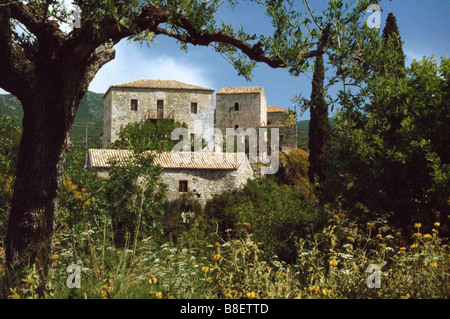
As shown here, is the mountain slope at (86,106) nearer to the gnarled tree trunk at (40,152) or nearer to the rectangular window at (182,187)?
the rectangular window at (182,187)

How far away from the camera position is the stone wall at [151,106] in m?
33.1

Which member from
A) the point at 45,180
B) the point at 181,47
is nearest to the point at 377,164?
the point at 181,47

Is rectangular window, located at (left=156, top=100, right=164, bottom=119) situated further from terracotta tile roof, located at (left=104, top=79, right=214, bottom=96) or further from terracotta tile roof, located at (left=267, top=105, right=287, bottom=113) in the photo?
terracotta tile roof, located at (left=267, top=105, right=287, bottom=113)

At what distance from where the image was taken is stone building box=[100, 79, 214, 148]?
33219 mm

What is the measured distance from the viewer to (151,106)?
110 feet

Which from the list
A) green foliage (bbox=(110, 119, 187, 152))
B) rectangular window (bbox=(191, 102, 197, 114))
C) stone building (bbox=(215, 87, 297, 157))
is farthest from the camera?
stone building (bbox=(215, 87, 297, 157))

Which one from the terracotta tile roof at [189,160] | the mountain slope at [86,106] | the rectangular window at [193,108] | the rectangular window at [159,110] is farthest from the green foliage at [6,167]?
the mountain slope at [86,106]

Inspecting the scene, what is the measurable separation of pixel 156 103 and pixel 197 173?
12485 millimetres

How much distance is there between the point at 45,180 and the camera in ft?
13.7

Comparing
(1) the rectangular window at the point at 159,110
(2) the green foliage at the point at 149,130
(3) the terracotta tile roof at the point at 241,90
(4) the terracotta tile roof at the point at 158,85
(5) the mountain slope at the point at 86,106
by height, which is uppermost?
(5) the mountain slope at the point at 86,106

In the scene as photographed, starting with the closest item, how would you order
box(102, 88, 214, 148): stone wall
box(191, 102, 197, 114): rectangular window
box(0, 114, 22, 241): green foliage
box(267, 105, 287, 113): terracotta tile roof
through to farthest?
box(0, 114, 22, 241): green foliage, box(102, 88, 214, 148): stone wall, box(191, 102, 197, 114): rectangular window, box(267, 105, 287, 113): terracotta tile roof

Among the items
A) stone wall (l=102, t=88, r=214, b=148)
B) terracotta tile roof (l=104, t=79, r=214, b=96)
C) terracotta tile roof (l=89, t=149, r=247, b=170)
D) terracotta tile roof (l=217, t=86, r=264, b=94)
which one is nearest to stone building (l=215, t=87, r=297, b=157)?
terracotta tile roof (l=217, t=86, r=264, b=94)
